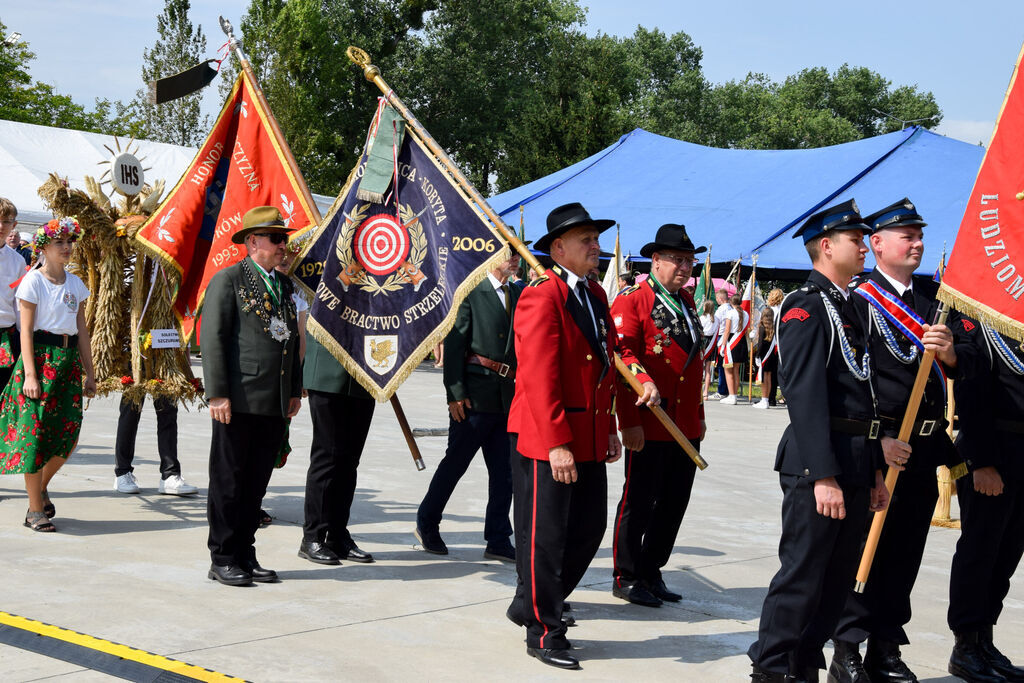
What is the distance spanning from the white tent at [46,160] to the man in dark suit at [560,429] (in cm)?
1451

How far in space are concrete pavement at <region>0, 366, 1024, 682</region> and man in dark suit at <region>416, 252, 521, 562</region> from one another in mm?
313

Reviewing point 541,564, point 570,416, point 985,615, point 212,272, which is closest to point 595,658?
point 541,564

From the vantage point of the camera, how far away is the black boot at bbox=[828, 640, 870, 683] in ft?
15.0

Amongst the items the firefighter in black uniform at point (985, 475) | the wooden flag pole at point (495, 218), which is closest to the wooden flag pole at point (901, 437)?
the firefighter in black uniform at point (985, 475)

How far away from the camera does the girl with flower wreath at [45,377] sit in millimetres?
7000

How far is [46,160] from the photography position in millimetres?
20875

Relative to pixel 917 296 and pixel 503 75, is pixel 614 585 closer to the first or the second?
pixel 917 296

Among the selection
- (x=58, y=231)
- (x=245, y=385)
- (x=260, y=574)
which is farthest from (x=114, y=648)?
(x=58, y=231)

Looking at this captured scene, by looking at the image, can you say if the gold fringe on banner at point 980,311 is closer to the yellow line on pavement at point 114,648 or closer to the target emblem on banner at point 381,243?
the target emblem on banner at point 381,243

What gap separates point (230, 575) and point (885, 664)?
3.27 metres

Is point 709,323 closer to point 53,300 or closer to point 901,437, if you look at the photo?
point 53,300

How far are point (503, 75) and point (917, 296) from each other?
4482 cm

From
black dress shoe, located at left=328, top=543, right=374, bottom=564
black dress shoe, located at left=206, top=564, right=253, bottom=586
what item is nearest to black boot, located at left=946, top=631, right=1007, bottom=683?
black dress shoe, located at left=328, top=543, right=374, bottom=564

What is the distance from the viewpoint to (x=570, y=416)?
4.99m
